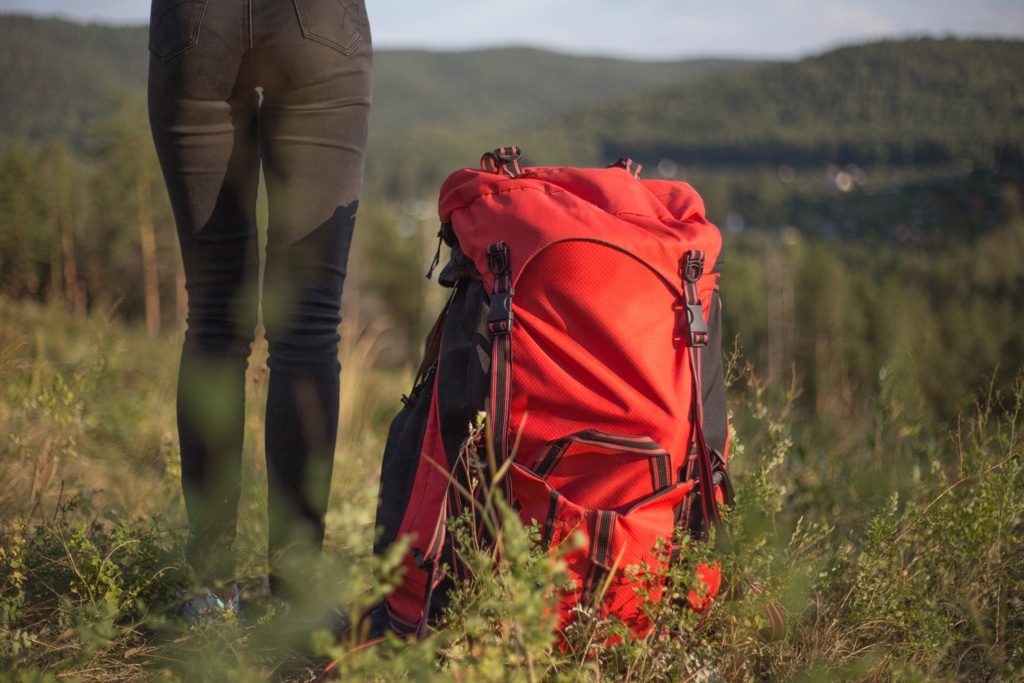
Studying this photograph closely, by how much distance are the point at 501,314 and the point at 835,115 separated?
300ft

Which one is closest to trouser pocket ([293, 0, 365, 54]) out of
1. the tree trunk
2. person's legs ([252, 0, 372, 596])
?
person's legs ([252, 0, 372, 596])

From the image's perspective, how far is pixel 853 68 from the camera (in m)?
71.5

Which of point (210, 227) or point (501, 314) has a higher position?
point (210, 227)

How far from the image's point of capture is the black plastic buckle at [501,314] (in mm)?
1407

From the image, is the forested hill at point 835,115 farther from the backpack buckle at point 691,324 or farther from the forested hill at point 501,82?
the forested hill at point 501,82

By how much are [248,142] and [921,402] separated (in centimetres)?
211

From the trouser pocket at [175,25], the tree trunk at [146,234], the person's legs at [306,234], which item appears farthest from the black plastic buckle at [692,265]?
the tree trunk at [146,234]

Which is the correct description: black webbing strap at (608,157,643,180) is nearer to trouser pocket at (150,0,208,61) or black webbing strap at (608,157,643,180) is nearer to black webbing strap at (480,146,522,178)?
black webbing strap at (480,146,522,178)

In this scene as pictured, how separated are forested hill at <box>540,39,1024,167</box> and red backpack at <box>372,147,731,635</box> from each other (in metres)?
7.20

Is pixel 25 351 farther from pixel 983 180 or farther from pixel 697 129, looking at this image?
pixel 697 129

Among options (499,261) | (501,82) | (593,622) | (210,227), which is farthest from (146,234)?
(501,82)

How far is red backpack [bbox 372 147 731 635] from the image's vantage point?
1367 millimetres

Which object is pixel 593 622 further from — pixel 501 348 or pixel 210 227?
pixel 210 227

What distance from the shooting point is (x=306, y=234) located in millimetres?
1473
